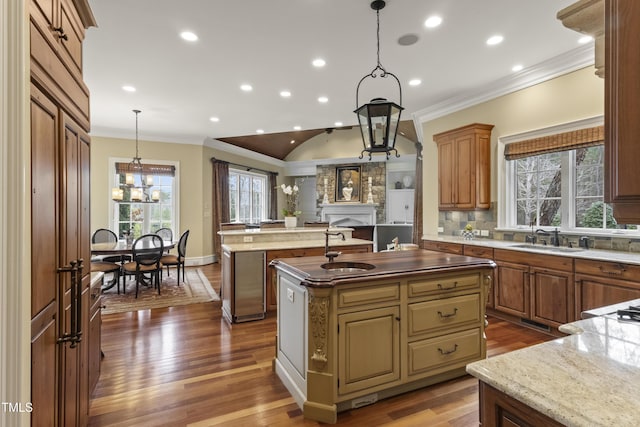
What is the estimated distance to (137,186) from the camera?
5.95 meters

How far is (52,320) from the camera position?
4.20ft

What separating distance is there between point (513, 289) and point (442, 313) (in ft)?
5.99

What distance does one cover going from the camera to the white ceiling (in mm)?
2770

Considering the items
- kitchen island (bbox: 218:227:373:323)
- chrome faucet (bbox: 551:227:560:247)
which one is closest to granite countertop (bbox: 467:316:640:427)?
kitchen island (bbox: 218:227:373:323)

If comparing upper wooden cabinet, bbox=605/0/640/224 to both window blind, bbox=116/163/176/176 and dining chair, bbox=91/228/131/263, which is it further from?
window blind, bbox=116/163/176/176

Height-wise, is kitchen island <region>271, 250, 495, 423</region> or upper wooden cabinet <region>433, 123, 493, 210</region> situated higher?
upper wooden cabinet <region>433, 123, 493, 210</region>

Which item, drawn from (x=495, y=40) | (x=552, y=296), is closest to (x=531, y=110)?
(x=495, y=40)

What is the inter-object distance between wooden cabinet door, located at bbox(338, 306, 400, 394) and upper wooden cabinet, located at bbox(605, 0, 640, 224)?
5.14ft

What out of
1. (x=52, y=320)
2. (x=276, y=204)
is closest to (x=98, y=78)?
(x=52, y=320)

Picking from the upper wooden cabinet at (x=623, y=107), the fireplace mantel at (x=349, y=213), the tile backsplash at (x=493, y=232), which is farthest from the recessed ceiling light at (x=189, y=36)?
the fireplace mantel at (x=349, y=213)

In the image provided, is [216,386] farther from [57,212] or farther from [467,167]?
[467,167]

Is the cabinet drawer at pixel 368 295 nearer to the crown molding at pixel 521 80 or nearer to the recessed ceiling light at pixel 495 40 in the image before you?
the recessed ceiling light at pixel 495 40

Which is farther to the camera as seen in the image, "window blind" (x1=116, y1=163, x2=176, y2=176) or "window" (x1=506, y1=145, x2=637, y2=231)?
"window blind" (x1=116, y1=163, x2=176, y2=176)

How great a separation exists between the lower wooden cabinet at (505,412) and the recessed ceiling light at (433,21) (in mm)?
3047
